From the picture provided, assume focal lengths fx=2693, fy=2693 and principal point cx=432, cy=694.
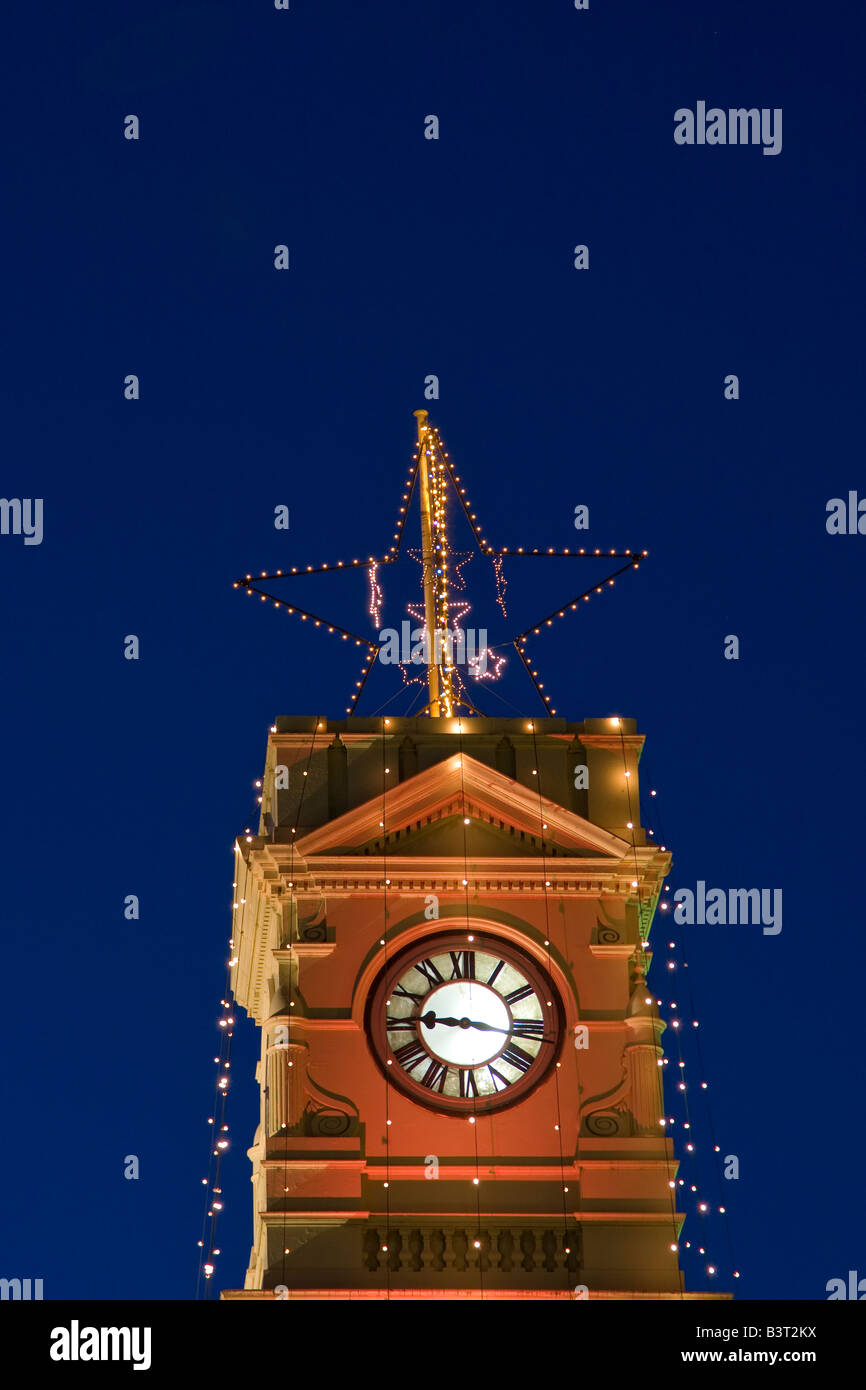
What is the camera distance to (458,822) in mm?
47906

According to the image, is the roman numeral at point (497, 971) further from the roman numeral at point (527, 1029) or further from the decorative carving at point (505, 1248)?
the decorative carving at point (505, 1248)

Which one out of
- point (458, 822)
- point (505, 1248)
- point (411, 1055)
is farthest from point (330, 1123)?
point (458, 822)

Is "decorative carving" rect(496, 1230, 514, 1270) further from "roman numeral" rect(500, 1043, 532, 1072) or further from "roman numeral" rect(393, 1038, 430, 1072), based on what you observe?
"roman numeral" rect(393, 1038, 430, 1072)

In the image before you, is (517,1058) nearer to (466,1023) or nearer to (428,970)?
(466,1023)

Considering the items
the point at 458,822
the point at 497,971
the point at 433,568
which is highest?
the point at 433,568

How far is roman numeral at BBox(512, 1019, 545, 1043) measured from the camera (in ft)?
151

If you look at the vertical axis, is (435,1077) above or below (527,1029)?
below

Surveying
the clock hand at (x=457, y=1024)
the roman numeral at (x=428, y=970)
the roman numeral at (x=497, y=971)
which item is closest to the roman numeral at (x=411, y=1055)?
the clock hand at (x=457, y=1024)

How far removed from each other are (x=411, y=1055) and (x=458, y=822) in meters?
4.53

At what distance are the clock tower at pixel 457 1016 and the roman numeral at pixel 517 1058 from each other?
3cm

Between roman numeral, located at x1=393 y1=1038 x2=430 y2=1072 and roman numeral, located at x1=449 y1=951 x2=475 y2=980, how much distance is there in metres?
1.41
